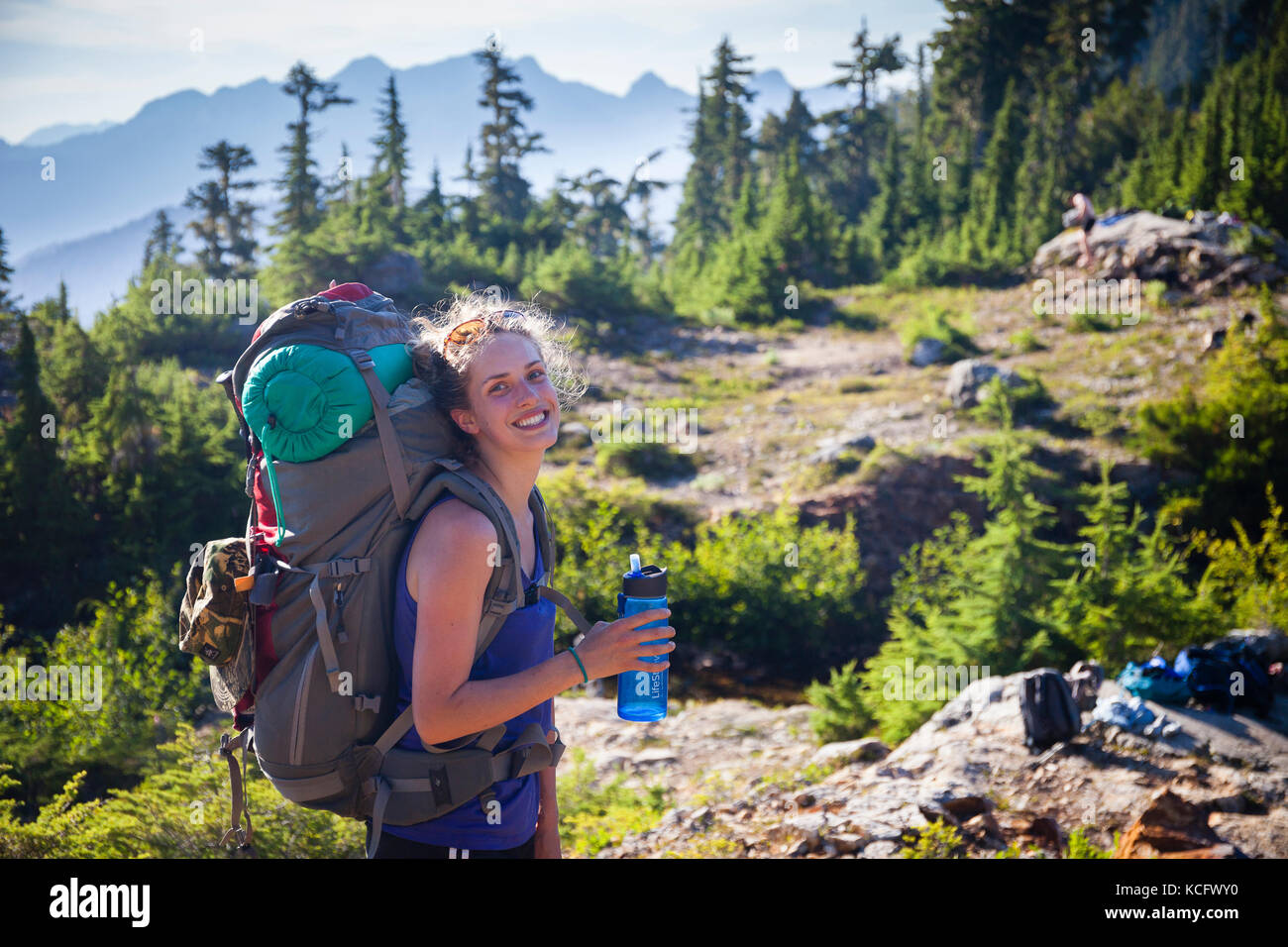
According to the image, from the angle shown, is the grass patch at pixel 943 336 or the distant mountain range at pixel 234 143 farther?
the distant mountain range at pixel 234 143

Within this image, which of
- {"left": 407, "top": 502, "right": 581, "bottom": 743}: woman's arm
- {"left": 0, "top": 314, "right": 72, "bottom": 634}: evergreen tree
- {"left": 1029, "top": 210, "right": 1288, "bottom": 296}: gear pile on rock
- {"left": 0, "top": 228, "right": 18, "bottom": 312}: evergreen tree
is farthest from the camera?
{"left": 1029, "top": 210, "right": 1288, "bottom": 296}: gear pile on rock

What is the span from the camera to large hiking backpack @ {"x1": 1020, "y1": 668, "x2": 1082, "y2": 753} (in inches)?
219

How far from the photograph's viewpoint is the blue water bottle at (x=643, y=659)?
7.04 feet

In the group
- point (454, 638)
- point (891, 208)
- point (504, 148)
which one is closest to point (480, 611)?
point (454, 638)

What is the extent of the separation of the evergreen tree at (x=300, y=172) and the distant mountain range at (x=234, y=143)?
59 cm

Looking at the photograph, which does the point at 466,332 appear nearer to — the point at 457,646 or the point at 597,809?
the point at 457,646

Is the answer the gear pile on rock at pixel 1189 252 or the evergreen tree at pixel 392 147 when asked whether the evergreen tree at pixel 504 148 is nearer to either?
the evergreen tree at pixel 392 147

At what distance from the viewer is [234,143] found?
2609 centimetres

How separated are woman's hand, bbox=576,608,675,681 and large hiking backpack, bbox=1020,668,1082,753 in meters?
4.41

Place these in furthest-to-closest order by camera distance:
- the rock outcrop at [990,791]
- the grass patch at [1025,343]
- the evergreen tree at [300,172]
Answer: the evergreen tree at [300,172] → the grass patch at [1025,343] → the rock outcrop at [990,791]

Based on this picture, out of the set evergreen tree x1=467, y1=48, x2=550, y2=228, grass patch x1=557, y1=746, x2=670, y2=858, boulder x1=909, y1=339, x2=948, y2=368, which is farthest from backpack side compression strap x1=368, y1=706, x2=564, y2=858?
evergreen tree x1=467, y1=48, x2=550, y2=228

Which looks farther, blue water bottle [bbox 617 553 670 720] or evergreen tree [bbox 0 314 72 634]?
evergreen tree [bbox 0 314 72 634]

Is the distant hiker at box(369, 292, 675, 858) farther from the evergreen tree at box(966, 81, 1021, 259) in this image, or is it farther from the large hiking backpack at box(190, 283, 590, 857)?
the evergreen tree at box(966, 81, 1021, 259)

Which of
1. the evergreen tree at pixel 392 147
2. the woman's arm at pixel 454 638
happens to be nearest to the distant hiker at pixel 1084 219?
the evergreen tree at pixel 392 147
